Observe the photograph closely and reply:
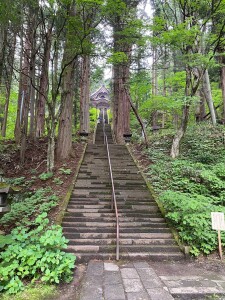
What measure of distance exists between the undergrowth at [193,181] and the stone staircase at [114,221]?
0.47 meters

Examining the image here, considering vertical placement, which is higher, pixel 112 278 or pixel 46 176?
pixel 46 176

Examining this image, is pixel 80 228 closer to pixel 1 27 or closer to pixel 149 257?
pixel 149 257

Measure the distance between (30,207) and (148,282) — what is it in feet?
12.1

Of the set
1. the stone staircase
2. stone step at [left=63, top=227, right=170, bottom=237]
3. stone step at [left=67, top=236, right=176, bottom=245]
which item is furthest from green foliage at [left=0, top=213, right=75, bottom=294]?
stone step at [left=63, top=227, right=170, bottom=237]

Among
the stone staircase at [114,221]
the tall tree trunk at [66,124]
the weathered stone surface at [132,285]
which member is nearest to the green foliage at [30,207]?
the stone staircase at [114,221]

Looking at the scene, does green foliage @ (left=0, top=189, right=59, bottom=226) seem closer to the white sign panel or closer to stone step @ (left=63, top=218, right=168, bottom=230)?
stone step @ (left=63, top=218, right=168, bottom=230)

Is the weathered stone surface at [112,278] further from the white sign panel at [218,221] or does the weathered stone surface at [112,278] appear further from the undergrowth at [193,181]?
the white sign panel at [218,221]

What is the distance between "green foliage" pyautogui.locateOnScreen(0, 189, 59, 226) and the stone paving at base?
7.00 ft

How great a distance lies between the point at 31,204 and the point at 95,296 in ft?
11.8

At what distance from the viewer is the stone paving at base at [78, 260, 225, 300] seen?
126 inches

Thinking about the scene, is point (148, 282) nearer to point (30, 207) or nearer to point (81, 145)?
point (30, 207)

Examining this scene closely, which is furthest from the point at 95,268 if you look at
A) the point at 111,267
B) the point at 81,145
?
the point at 81,145

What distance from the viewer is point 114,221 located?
575 cm

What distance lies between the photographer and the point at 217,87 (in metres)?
16.3
